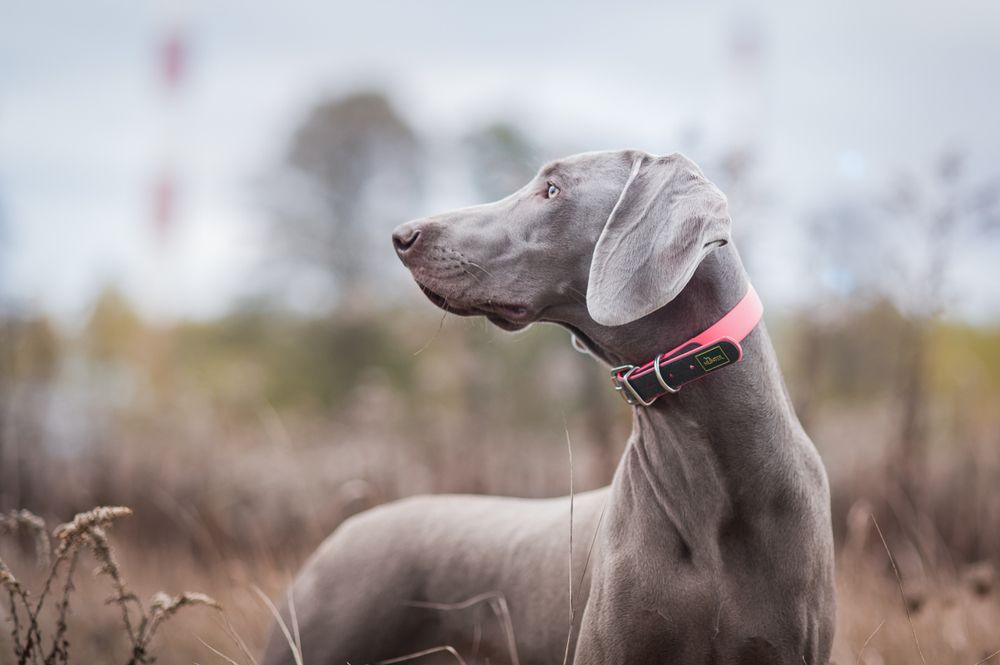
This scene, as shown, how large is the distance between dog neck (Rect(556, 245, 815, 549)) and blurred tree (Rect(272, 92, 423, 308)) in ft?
59.2

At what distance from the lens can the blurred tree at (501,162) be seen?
477 cm

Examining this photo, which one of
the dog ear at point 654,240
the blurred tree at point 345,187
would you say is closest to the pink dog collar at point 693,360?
the dog ear at point 654,240

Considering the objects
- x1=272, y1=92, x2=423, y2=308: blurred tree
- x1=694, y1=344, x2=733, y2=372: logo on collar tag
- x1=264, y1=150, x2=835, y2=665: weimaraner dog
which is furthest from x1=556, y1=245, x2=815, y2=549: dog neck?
x1=272, y1=92, x2=423, y2=308: blurred tree

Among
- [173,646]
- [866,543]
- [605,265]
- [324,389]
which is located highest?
[605,265]

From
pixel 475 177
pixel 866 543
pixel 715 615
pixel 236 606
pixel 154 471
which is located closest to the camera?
pixel 715 615

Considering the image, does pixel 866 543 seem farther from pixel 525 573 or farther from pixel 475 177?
pixel 475 177

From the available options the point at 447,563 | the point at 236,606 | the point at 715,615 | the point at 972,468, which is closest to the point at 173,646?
the point at 236,606

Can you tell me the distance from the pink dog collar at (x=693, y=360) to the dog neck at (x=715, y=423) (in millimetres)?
41

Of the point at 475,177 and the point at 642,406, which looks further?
the point at 475,177

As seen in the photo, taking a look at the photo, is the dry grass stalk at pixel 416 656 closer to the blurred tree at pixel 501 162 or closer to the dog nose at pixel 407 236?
the dog nose at pixel 407 236

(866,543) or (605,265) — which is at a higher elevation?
(605,265)

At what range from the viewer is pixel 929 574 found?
4.63 m

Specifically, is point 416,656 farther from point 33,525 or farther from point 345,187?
point 345,187

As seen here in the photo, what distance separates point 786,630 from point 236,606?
2783 millimetres
